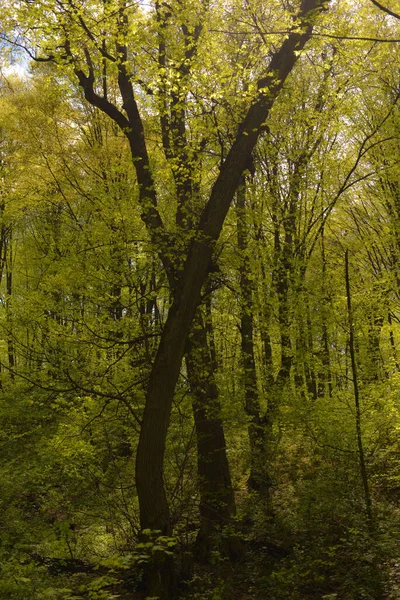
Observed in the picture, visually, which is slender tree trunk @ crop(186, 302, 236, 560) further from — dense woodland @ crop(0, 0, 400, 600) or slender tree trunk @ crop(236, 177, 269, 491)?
slender tree trunk @ crop(236, 177, 269, 491)

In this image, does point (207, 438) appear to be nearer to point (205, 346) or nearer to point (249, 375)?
point (249, 375)

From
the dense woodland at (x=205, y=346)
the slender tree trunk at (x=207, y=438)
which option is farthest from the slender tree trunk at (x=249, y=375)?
the slender tree trunk at (x=207, y=438)

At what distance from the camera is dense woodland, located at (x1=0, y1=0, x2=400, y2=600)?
580 cm

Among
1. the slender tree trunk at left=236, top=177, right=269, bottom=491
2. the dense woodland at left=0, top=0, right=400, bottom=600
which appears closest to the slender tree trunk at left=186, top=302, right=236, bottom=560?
the dense woodland at left=0, top=0, right=400, bottom=600

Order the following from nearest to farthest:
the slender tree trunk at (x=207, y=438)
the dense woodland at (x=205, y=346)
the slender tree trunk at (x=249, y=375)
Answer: the dense woodland at (x=205, y=346)
the slender tree trunk at (x=207, y=438)
the slender tree trunk at (x=249, y=375)

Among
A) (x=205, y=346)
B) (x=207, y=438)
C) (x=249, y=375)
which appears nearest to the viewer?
(x=205, y=346)

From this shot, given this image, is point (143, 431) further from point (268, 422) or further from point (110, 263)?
point (268, 422)

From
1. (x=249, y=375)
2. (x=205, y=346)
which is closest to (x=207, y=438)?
(x=249, y=375)

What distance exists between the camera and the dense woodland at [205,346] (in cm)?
580

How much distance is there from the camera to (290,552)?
282 inches

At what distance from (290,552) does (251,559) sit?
0.63m

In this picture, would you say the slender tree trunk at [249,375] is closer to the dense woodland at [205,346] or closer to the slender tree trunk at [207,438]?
→ the dense woodland at [205,346]

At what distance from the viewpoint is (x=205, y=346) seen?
7199 millimetres

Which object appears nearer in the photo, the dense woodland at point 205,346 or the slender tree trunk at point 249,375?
the dense woodland at point 205,346
